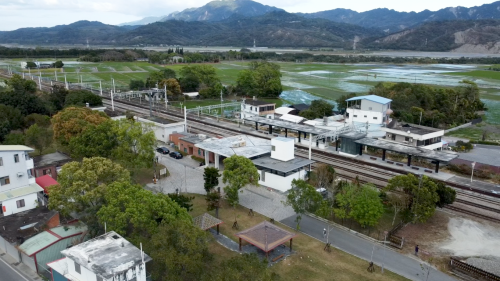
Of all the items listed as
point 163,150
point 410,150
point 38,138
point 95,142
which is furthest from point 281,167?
point 38,138

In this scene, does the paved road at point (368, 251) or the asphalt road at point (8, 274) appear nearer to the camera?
the asphalt road at point (8, 274)

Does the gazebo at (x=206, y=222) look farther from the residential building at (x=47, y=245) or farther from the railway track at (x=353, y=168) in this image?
the railway track at (x=353, y=168)

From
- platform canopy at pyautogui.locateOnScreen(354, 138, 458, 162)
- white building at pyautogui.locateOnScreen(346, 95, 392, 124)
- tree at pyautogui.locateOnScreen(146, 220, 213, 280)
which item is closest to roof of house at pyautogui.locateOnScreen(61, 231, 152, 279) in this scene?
tree at pyautogui.locateOnScreen(146, 220, 213, 280)

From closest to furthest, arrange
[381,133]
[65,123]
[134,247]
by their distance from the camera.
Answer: [134,247], [65,123], [381,133]

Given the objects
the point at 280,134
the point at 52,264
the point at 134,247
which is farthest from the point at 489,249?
the point at 280,134

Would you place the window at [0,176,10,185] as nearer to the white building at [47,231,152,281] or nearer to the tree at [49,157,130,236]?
the tree at [49,157,130,236]

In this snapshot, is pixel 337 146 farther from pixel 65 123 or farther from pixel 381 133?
pixel 65 123

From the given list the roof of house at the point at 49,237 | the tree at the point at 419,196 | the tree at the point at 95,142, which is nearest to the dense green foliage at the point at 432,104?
the tree at the point at 419,196

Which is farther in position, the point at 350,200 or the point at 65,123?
the point at 65,123
